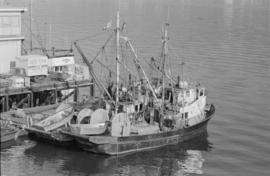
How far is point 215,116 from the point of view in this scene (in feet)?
198

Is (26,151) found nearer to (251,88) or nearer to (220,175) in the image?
(220,175)

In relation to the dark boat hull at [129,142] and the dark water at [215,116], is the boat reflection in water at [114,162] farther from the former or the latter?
the dark boat hull at [129,142]

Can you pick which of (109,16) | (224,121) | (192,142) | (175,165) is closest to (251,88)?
(224,121)

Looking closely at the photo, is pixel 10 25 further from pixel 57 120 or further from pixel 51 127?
pixel 51 127

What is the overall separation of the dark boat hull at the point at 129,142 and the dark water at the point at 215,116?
1.87 feet

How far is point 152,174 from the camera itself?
44.0 metres

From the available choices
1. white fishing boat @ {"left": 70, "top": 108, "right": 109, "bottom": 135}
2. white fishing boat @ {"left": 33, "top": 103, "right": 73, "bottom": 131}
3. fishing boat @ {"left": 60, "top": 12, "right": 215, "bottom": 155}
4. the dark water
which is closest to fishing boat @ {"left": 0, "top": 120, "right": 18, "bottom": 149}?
the dark water

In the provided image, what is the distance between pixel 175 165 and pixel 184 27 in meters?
101

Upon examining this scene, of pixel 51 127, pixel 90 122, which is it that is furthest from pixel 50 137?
pixel 90 122

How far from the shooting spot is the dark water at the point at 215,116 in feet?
146

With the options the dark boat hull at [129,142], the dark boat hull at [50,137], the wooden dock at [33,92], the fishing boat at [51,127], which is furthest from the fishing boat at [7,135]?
the wooden dock at [33,92]

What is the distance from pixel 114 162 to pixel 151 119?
6899mm

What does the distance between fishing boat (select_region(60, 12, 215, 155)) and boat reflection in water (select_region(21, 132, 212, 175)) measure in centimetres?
81

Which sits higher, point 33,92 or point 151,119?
point 33,92
